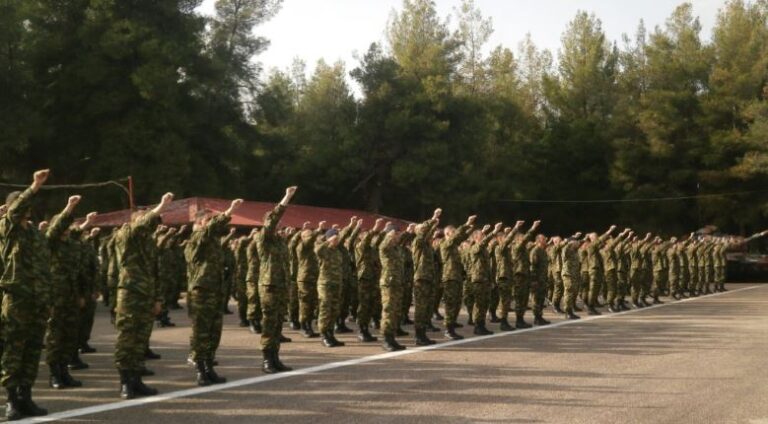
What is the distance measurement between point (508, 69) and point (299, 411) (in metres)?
48.1

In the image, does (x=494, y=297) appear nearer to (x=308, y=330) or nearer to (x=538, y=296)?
(x=538, y=296)

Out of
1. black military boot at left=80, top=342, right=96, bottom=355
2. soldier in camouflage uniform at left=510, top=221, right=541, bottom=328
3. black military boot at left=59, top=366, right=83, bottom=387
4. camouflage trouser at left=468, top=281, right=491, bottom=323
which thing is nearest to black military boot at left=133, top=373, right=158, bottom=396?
black military boot at left=59, top=366, right=83, bottom=387

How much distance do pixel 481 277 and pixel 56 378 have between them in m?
7.53

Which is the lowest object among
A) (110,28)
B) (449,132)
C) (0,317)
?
(0,317)

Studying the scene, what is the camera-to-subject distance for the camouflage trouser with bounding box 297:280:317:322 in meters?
13.0

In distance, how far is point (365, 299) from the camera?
1369 centimetres

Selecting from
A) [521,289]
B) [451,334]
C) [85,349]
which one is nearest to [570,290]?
[521,289]

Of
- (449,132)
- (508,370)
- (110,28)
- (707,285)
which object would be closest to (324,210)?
(449,132)

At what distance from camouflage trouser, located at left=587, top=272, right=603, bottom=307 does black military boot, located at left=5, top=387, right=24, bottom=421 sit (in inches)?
553

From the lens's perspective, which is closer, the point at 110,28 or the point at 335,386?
the point at 335,386

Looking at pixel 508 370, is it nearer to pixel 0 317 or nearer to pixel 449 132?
pixel 0 317

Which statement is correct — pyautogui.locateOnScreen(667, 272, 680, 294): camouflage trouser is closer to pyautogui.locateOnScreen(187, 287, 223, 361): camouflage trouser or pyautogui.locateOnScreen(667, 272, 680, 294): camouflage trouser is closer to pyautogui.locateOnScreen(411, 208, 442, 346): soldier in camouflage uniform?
pyautogui.locateOnScreen(411, 208, 442, 346): soldier in camouflage uniform

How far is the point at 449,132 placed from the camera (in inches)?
1673

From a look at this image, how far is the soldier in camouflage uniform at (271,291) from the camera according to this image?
31.5 ft
